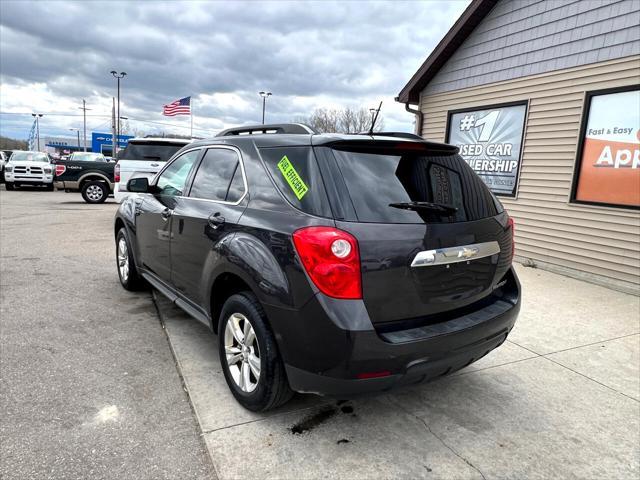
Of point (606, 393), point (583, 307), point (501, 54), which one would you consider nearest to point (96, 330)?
point (606, 393)

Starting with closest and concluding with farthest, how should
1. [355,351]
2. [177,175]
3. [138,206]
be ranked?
[355,351]
[177,175]
[138,206]

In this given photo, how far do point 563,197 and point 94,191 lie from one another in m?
13.6

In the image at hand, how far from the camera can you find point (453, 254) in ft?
7.73

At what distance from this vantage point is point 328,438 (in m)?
2.49

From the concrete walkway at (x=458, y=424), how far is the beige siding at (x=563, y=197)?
2677mm

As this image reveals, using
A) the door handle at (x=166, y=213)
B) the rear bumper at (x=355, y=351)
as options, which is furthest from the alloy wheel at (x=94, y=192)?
the rear bumper at (x=355, y=351)

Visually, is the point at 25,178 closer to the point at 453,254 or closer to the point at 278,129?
the point at 278,129

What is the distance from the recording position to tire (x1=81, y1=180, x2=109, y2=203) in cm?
1452

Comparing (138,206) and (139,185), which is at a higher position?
(139,185)

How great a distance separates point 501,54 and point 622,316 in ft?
16.2

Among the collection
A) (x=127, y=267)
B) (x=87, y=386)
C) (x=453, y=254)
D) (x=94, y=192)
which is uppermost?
(x=453, y=254)

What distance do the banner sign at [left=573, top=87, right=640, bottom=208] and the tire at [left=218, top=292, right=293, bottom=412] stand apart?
224 inches

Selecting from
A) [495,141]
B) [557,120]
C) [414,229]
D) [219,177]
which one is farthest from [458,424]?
[495,141]

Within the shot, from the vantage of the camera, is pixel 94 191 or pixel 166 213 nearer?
pixel 166 213
